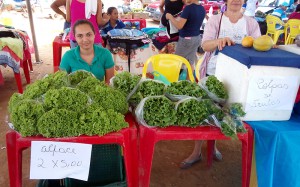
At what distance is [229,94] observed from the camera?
162cm

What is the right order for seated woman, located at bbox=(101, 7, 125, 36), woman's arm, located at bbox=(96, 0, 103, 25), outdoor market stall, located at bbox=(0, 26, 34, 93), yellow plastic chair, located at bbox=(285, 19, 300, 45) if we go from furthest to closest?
yellow plastic chair, located at bbox=(285, 19, 300, 45) < seated woman, located at bbox=(101, 7, 125, 36) < outdoor market stall, located at bbox=(0, 26, 34, 93) < woman's arm, located at bbox=(96, 0, 103, 25)

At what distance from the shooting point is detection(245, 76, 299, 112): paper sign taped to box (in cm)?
143

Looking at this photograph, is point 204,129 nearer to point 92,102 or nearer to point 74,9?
point 92,102

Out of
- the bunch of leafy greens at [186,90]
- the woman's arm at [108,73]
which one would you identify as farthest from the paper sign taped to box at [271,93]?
the woman's arm at [108,73]

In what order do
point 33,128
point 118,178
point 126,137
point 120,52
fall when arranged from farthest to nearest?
1. point 120,52
2. point 118,178
3. point 126,137
4. point 33,128

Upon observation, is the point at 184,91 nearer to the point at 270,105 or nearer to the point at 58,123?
the point at 270,105

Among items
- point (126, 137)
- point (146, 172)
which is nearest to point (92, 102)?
point (126, 137)

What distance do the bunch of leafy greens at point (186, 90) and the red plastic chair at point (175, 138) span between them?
20 centimetres

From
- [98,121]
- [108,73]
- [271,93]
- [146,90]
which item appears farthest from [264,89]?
[108,73]

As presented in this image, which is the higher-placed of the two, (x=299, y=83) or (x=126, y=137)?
(x=299, y=83)

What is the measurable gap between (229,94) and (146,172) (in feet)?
2.23

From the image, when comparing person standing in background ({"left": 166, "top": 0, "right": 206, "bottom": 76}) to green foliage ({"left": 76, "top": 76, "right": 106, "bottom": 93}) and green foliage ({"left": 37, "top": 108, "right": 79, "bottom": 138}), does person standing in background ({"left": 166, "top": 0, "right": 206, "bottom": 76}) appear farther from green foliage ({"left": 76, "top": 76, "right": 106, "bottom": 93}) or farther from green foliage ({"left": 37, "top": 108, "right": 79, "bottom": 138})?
green foliage ({"left": 37, "top": 108, "right": 79, "bottom": 138})

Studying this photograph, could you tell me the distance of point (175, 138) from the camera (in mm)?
1414

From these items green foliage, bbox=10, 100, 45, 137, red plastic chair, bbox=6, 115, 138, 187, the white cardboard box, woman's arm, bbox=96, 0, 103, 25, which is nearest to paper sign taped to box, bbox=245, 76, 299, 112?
the white cardboard box
